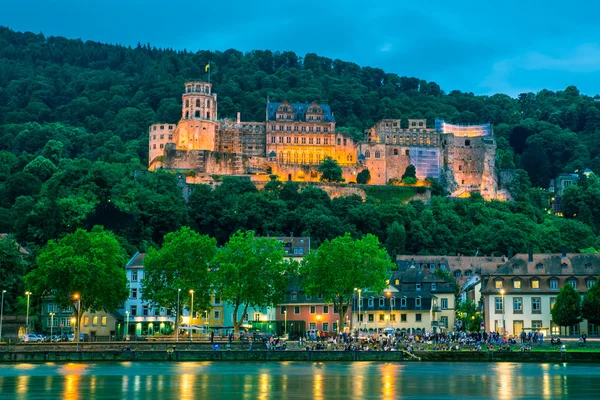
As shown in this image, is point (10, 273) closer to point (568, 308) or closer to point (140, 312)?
point (140, 312)

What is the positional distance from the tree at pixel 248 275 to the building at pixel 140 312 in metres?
6.31

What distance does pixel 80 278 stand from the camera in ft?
291

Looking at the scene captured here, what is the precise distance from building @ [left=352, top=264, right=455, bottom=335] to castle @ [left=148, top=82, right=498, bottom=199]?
65289mm

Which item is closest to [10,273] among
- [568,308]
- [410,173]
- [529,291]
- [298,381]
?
[298,381]

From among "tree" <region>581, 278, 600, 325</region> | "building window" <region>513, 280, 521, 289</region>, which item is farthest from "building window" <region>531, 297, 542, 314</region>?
"tree" <region>581, 278, 600, 325</region>

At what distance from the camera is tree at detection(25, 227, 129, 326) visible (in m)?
89.2

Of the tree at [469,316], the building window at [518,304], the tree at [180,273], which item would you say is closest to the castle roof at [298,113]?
the tree at [469,316]

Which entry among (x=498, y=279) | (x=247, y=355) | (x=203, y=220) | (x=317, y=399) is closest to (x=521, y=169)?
(x=203, y=220)

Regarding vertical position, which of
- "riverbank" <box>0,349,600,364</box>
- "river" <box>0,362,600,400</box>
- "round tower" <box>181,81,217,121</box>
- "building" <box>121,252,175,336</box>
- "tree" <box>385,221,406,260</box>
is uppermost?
"round tower" <box>181,81,217,121</box>

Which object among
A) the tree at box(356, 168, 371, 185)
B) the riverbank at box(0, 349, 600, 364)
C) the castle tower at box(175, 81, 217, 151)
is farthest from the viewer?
the castle tower at box(175, 81, 217, 151)

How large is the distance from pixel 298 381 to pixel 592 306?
31718 millimetres

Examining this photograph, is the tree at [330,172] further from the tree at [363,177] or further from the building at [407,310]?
the building at [407,310]

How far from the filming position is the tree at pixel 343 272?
94812 millimetres

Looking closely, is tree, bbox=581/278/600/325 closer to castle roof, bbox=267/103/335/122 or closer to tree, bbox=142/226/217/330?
tree, bbox=142/226/217/330
